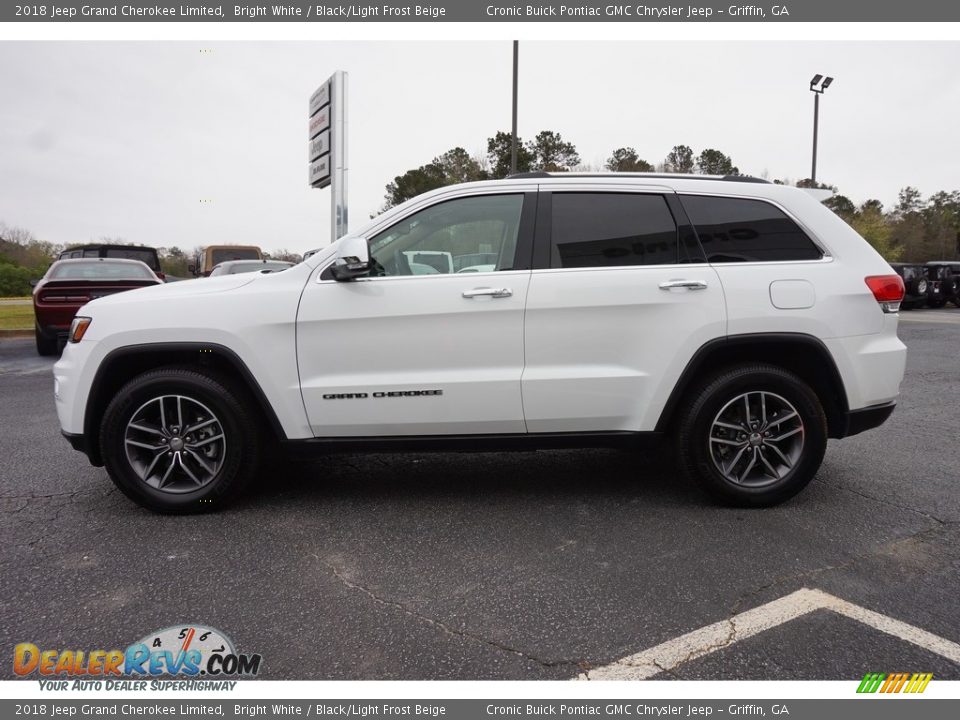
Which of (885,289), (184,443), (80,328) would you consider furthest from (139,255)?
(885,289)

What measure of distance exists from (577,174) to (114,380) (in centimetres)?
295

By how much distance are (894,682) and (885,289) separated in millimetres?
2286

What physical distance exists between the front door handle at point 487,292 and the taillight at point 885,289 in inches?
80.5

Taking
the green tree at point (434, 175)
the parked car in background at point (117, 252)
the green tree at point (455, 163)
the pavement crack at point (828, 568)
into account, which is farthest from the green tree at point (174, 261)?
the pavement crack at point (828, 568)

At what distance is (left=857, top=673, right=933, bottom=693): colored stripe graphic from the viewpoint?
7.08 ft

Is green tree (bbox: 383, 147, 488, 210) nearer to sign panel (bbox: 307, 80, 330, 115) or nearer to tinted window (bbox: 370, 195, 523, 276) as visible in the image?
sign panel (bbox: 307, 80, 330, 115)

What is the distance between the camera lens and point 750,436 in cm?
370

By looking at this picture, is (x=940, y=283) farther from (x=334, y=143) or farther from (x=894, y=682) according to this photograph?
(x=894, y=682)

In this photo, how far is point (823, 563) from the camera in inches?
120

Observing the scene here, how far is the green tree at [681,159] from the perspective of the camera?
2518 inches

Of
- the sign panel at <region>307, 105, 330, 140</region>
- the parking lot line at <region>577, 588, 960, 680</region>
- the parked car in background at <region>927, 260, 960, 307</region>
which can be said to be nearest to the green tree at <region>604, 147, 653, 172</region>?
the parked car in background at <region>927, 260, 960, 307</region>

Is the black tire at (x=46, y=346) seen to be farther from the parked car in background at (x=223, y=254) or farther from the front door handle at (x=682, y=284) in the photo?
the front door handle at (x=682, y=284)
